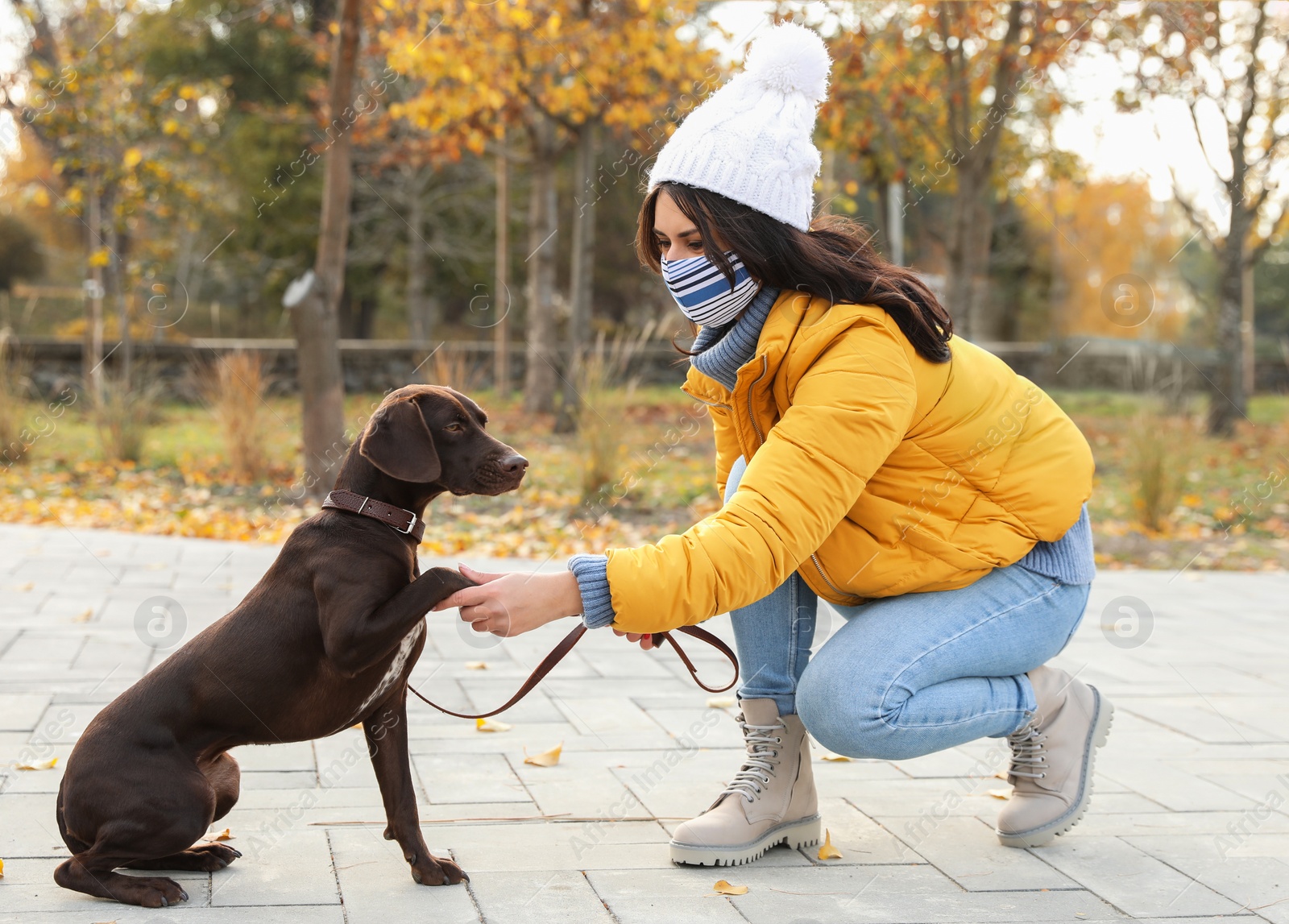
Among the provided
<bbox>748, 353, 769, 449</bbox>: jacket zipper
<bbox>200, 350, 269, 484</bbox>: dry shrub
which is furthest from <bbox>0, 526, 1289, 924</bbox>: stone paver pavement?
<bbox>200, 350, 269, 484</bbox>: dry shrub

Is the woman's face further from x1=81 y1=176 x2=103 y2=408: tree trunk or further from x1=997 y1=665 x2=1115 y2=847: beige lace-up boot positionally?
x1=81 y1=176 x2=103 y2=408: tree trunk

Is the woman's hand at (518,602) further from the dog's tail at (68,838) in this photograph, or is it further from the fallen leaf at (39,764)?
the fallen leaf at (39,764)

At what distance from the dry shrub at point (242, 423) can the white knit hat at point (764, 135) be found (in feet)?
23.1

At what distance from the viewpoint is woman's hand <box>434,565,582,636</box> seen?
1.98m

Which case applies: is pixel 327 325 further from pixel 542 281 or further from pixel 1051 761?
pixel 1051 761

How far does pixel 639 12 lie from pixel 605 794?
8.83m

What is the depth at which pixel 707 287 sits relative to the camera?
2307 millimetres

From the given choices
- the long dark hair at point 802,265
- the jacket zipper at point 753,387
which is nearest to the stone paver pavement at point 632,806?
the jacket zipper at point 753,387

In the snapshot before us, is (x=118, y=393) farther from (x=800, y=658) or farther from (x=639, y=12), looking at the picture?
(x=800, y=658)

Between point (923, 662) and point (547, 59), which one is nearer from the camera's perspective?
point (923, 662)

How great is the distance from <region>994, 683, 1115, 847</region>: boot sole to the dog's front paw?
127 centimetres

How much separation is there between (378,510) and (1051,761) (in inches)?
65.0

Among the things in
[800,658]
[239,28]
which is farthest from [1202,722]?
[239,28]

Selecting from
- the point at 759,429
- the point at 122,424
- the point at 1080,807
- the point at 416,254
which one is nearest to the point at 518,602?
the point at 759,429
